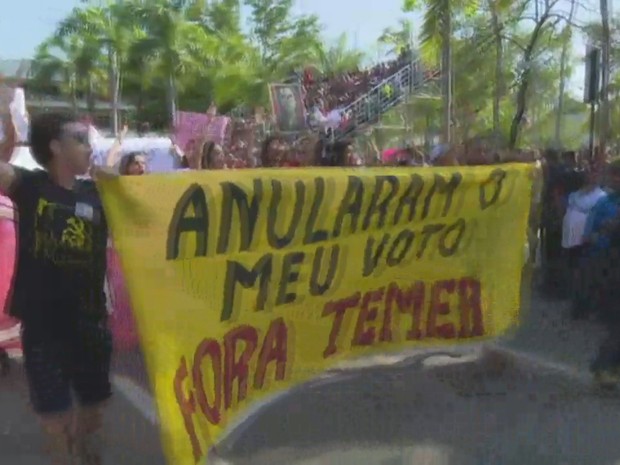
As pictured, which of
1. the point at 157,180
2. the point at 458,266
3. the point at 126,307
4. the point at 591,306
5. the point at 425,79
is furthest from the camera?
the point at 425,79

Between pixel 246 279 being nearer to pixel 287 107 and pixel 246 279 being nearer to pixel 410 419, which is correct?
pixel 410 419

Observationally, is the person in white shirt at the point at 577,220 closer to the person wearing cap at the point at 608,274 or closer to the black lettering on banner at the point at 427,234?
the person wearing cap at the point at 608,274

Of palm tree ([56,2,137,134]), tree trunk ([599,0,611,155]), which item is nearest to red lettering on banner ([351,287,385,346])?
tree trunk ([599,0,611,155])

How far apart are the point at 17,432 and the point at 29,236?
193 cm

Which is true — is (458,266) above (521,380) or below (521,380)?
above

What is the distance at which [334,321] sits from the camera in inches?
174

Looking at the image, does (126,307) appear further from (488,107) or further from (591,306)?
(488,107)

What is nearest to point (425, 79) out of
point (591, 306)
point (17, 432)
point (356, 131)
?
point (356, 131)

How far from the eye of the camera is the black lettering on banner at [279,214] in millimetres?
4016

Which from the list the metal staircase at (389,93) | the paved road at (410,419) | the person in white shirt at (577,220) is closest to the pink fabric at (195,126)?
the person in white shirt at (577,220)

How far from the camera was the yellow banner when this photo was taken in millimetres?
3619

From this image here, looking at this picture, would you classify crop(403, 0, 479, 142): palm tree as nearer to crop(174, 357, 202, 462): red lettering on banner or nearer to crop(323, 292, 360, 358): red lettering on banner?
crop(323, 292, 360, 358): red lettering on banner

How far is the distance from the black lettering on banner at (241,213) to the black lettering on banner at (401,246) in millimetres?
868

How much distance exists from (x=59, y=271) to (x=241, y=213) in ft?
2.26
